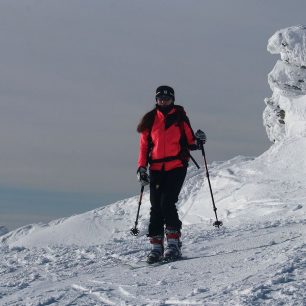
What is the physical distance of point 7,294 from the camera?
294 inches

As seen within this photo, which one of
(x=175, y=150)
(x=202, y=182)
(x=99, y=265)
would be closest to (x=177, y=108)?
(x=175, y=150)

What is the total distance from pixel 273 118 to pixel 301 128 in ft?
12.9

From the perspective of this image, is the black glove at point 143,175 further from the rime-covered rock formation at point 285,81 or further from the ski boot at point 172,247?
the rime-covered rock formation at point 285,81

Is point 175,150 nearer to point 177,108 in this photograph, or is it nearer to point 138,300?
point 177,108

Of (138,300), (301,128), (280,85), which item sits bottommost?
(138,300)

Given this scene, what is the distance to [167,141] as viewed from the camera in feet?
27.3

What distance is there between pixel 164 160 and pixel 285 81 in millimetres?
18982

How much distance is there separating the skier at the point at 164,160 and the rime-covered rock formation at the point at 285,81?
16928 mm

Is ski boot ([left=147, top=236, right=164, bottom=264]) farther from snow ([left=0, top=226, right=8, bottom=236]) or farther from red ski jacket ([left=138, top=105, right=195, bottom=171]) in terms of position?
snow ([left=0, top=226, right=8, bottom=236])

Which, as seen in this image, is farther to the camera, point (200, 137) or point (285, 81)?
point (285, 81)

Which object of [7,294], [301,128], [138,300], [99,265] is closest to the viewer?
[138,300]

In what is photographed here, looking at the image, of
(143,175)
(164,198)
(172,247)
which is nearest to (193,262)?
(172,247)

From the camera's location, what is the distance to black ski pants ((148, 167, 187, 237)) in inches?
331

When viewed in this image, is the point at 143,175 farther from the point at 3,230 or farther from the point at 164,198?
the point at 3,230
